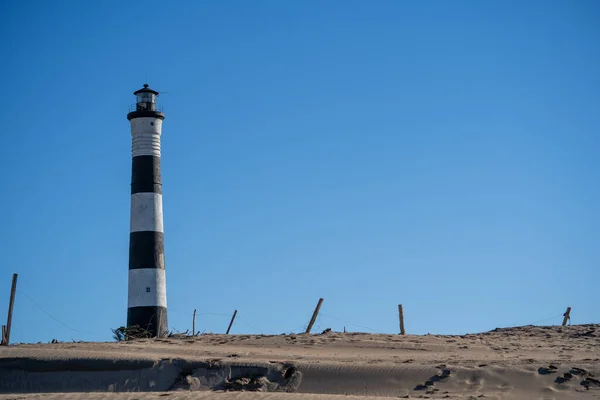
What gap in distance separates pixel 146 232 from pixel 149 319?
2.51 m

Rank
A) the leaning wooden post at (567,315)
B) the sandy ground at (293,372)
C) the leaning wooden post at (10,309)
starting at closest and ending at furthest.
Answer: the sandy ground at (293,372) → the leaning wooden post at (10,309) → the leaning wooden post at (567,315)

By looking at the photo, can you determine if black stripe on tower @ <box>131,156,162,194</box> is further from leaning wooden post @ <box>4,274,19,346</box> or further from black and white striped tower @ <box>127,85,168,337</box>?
leaning wooden post @ <box>4,274,19,346</box>

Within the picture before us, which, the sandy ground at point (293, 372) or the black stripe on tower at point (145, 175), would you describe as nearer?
the sandy ground at point (293, 372)

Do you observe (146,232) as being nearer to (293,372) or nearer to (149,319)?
(149,319)

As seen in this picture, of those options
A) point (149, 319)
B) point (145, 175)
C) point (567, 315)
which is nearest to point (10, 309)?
point (149, 319)

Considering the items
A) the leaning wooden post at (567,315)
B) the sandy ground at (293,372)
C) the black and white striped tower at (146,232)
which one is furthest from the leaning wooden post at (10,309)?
the leaning wooden post at (567,315)

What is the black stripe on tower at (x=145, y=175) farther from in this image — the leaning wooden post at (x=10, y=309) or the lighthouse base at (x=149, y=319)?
the leaning wooden post at (x=10, y=309)

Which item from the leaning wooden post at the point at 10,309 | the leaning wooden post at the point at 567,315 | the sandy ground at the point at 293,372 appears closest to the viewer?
the sandy ground at the point at 293,372

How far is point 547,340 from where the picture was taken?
778 inches

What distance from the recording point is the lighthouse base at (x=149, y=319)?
24750mm

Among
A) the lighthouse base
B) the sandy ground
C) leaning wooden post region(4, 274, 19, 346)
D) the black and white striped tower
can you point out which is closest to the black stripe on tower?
the black and white striped tower

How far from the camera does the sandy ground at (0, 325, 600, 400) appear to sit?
47.8 feet

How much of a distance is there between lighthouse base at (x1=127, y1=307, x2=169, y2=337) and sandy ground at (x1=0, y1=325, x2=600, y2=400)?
690 centimetres

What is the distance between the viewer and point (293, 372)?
15.3 metres
